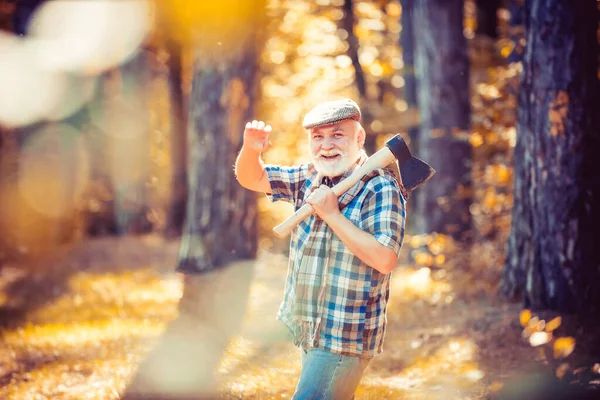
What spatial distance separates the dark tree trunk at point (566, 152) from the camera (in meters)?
6.34

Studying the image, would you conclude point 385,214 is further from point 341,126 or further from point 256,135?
point 256,135

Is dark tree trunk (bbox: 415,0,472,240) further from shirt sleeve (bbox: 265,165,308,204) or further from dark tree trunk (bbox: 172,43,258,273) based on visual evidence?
shirt sleeve (bbox: 265,165,308,204)

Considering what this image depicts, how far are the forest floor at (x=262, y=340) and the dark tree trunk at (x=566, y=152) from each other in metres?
0.51

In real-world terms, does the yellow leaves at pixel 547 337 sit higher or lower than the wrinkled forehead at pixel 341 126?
lower

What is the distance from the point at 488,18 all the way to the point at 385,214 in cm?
1454

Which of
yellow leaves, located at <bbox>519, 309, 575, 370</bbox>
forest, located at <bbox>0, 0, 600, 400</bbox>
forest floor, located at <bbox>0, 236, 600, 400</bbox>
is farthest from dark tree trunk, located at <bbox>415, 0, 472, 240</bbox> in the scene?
yellow leaves, located at <bbox>519, 309, 575, 370</bbox>

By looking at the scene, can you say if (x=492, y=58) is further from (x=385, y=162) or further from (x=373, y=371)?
(x=385, y=162)

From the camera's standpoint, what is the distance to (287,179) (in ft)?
12.6

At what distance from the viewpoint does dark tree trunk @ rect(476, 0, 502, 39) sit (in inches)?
639

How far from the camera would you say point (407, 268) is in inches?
422

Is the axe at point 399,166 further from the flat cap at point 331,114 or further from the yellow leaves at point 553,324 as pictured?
the yellow leaves at point 553,324

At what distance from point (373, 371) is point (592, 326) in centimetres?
215

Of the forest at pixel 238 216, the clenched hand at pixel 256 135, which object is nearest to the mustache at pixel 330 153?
the clenched hand at pixel 256 135

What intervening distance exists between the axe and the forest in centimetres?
25
